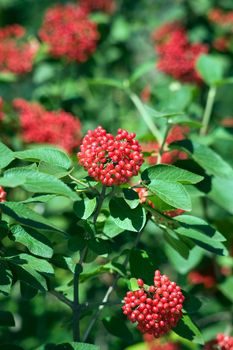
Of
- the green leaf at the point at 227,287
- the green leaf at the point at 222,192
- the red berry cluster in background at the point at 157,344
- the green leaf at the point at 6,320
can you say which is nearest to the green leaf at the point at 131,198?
the green leaf at the point at 6,320

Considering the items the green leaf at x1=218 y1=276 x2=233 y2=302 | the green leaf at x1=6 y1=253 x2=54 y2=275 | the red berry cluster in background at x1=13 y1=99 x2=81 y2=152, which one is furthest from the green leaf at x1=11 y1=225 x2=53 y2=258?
the red berry cluster in background at x1=13 y1=99 x2=81 y2=152

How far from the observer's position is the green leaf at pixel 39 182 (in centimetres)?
141

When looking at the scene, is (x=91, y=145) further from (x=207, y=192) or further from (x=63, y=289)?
(x=207, y=192)

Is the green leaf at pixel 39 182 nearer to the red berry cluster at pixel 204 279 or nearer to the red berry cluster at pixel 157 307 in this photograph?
the red berry cluster at pixel 157 307

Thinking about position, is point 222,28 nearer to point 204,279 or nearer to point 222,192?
point 204,279

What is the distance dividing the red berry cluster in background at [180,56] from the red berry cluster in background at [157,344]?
5.08 ft

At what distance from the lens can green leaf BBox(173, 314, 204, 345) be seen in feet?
→ 5.50

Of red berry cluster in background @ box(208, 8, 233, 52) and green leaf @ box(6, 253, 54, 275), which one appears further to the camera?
red berry cluster in background @ box(208, 8, 233, 52)

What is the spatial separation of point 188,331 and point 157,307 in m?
0.17

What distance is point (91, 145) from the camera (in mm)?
1604

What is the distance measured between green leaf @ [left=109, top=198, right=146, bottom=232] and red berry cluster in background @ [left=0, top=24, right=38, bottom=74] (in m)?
2.54

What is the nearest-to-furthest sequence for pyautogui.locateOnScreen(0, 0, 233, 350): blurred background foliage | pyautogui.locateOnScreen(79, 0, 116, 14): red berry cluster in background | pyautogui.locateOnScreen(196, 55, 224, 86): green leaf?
1. pyautogui.locateOnScreen(0, 0, 233, 350): blurred background foliage
2. pyautogui.locateOnScreen(196, 55, 224, 86): green leaf
3. pyautogui.locateOnScreen(79, 0, 116, 14): red berry cluster in background

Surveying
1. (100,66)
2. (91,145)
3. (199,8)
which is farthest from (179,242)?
(100,66)

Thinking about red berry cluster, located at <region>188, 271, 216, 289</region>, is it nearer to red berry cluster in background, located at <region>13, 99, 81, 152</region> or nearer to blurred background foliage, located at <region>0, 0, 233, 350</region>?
blurred background foliage, located at <region>0, 0, 233, 350</region>
